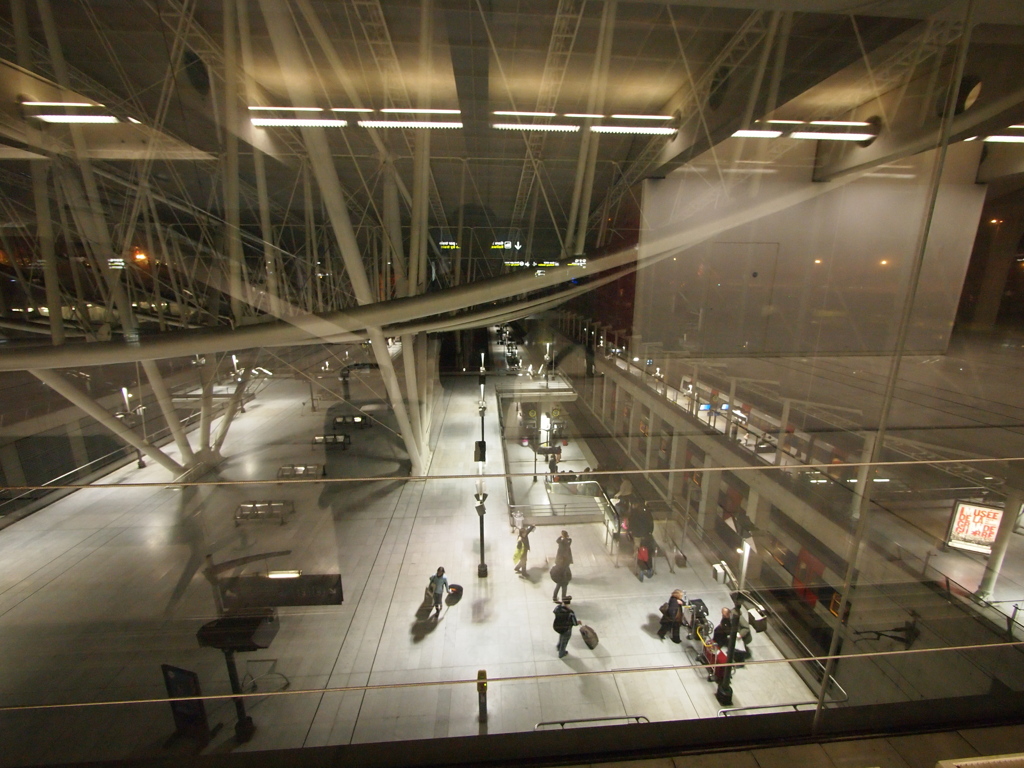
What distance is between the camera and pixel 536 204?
161 inches

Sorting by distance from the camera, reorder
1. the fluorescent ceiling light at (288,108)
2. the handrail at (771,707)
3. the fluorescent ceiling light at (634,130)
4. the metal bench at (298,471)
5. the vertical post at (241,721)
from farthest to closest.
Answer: the metal bench at (298,471), the fluorescent ceiling light at (634,130), the fluorescent ceiling light at (288,108), the handrail at (771,707), the vertical post at (241,721)

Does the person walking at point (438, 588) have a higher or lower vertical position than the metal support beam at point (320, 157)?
lower

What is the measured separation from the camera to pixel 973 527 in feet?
9.94

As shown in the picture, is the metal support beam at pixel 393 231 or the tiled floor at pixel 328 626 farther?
the metal support beam at pixel 393 231

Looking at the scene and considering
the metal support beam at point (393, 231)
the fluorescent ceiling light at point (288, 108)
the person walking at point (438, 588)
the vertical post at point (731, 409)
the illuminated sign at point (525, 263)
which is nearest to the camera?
the fluorescent ceiling light at point (288, 108)

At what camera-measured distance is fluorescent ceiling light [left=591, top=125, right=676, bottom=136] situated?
10.6 ft

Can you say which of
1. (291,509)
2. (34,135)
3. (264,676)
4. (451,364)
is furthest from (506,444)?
(34,135)

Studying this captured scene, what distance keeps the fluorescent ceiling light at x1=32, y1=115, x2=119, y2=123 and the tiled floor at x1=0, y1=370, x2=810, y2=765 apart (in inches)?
103

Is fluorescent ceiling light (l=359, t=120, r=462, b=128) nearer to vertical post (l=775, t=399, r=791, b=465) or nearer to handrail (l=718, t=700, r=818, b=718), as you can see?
vertical post (l=775, t=399, r=791, b=465)

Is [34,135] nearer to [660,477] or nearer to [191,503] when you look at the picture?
[191,503]

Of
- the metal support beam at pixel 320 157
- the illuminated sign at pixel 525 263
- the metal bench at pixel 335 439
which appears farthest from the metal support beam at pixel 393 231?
the metal bench at pixel 335 439

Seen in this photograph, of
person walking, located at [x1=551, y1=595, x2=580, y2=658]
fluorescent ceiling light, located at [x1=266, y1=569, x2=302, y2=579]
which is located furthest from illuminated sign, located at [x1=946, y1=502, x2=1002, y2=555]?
fluorescent ceiling light, located at [x1=266, y1=569, x2=302, y2=579]

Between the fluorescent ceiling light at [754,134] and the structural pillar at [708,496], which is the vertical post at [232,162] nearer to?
the fluorescent ceiling light at [754,134]

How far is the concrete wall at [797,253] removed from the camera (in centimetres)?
271
